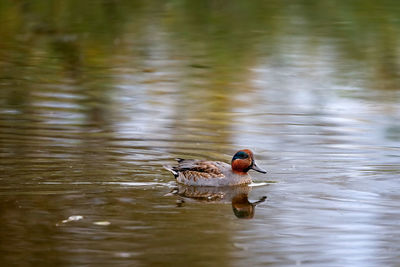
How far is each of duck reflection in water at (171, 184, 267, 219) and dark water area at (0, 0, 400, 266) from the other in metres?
0.04

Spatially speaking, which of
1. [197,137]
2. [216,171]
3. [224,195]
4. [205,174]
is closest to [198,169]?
[205,174]

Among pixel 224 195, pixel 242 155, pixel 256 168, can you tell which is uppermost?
pixel 242 155

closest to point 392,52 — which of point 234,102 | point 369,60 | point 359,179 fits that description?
point 369,60

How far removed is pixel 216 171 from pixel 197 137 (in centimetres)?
186

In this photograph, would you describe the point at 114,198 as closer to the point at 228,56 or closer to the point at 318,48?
the point at 228,56

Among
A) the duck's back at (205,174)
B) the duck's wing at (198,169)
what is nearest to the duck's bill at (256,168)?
the duck's back at (205,174)

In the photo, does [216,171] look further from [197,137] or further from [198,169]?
[197,137]

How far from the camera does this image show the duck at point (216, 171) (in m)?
9.41

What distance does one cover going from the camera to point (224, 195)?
9188mm

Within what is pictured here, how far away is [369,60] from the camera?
1758cm

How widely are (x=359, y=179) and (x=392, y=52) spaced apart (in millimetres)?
9452

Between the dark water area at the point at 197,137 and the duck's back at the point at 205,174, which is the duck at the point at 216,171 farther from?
the dark water area at the point at 197,137

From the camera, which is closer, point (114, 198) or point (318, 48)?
point (114, 198)

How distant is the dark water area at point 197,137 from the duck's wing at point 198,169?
173 mm
